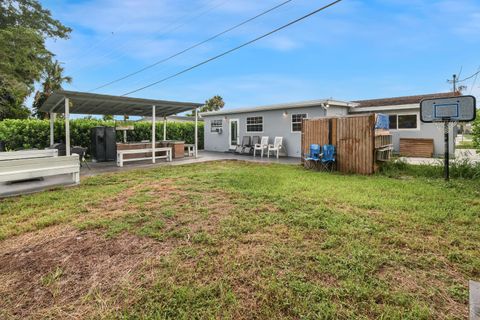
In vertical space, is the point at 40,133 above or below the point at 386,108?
below

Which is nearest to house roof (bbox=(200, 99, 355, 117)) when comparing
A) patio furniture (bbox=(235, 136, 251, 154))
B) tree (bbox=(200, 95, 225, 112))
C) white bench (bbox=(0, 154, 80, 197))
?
patio furniture (bbox=(235, 136, 251, 154))

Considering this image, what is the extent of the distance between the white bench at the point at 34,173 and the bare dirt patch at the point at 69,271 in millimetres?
3021

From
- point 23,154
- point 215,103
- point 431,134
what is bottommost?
point 23,154

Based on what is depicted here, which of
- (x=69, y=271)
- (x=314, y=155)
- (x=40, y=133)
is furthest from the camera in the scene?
(x=40, y=133)

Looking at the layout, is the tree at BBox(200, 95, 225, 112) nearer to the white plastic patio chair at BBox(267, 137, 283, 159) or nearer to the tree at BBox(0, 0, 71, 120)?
the tree at BBox(0, 0, 71, 120)

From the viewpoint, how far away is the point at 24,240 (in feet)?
11.3

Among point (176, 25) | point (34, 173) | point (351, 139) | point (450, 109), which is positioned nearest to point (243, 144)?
point (351, 139)

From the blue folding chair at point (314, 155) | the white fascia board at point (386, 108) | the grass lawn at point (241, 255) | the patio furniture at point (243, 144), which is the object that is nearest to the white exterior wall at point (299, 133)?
the white fascia board at point (386, 108)

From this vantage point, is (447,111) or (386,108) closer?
(447,111)

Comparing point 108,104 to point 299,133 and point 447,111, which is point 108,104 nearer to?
point 299,133

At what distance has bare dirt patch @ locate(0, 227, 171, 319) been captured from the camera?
2174 millimetres

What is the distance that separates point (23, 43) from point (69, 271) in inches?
603

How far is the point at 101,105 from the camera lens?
11.3 m

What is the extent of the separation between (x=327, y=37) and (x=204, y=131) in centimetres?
943
